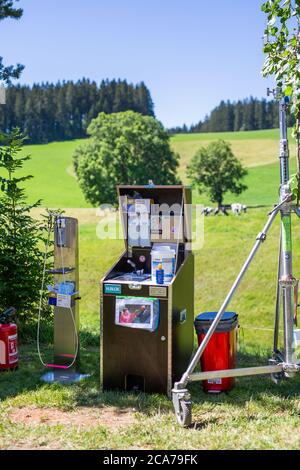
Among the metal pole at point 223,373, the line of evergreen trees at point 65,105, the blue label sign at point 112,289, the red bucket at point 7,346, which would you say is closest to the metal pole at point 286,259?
the metal pole at point 223,373

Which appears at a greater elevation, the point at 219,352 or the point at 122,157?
the point at 122,157

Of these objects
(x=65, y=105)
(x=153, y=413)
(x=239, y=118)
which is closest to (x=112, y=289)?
(x=153, y=413)

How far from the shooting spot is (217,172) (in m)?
39.6

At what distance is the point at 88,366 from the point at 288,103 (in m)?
3.48

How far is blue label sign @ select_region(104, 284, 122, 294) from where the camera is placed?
4973 mm

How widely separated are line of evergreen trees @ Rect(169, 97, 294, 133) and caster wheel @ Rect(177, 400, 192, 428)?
8193 centimetres

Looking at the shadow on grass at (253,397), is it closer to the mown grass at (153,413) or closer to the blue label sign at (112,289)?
the mown grass at (153,413)

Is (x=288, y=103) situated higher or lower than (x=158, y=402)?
higher

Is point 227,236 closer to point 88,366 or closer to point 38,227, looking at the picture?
point 38,227

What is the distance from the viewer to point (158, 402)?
4711mm

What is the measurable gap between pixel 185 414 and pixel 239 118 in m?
89.2

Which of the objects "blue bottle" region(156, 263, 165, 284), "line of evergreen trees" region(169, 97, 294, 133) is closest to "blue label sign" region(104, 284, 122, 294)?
"blue bottle" region(156, 263, 165, 284)

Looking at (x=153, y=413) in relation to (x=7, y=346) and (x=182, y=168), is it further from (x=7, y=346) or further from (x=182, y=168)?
(x=182, y=168)
